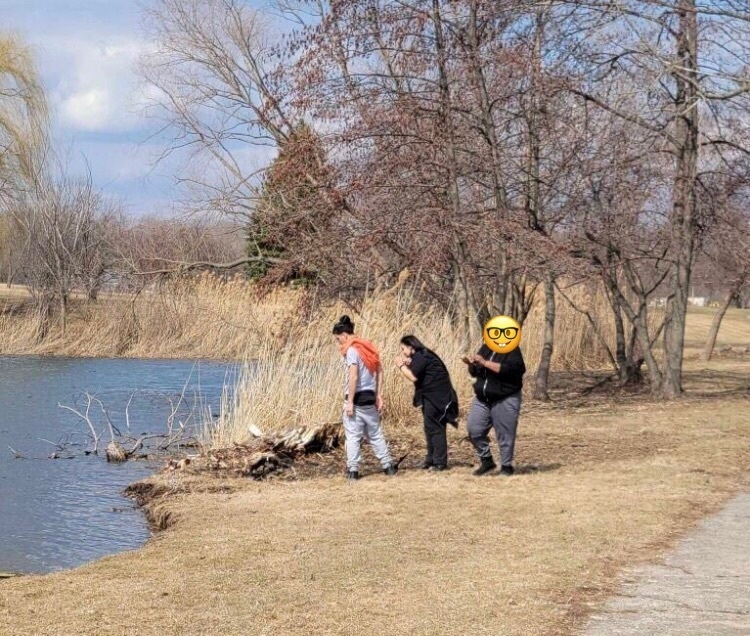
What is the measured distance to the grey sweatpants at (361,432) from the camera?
11648 mm

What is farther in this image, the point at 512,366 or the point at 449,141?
the point at 449,141

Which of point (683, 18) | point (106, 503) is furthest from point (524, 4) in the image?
point (106, 503)

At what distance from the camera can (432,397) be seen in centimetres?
1205

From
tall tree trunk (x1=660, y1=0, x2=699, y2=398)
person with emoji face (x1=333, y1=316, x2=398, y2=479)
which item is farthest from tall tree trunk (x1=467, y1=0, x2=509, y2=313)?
person with emoji face (x1=333, y1=316, x2=398, y2=479)

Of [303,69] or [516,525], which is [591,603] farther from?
[303,69]

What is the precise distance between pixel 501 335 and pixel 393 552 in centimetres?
372

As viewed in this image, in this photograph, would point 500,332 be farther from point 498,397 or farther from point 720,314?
point 720,314

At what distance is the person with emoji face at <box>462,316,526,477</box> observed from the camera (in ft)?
37.0

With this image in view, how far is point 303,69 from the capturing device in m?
16.9

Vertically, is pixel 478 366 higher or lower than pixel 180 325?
higher

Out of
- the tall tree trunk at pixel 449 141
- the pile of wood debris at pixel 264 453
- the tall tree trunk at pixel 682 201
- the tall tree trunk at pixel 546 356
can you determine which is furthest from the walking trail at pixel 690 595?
the tall tree trunk at pixel 546 356

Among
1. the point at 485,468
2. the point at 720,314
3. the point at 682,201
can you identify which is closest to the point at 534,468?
the point at 485,468

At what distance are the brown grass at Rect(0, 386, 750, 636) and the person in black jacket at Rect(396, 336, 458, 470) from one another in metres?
0.30

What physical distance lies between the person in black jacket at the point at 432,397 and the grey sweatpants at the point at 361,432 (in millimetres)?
558
